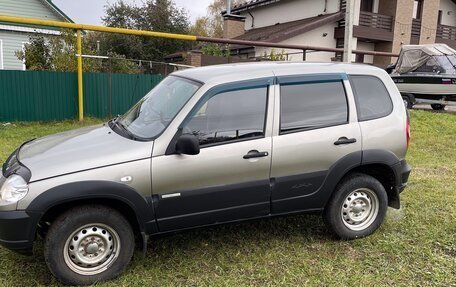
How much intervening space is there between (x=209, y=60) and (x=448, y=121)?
8.84m

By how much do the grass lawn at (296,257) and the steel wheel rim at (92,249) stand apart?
0.21 m

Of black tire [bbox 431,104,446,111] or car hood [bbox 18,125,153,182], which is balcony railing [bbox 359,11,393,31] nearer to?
black tire [bbox 431,104,446,111]

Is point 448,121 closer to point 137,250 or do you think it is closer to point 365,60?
point 137,250

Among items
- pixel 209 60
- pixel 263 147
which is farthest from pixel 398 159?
pixel 209 60

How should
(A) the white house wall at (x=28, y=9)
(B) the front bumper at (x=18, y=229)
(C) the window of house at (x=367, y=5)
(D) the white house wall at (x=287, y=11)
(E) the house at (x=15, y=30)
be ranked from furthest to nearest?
(C) the window of house at (x=367, y=5) < (D) the white house wall at (x=287, y=11) < (A) the white house wall at (x=28, y=9) < (E) the house at (x=15, y=30) < (B) the front bumper at (x=18, y=229)

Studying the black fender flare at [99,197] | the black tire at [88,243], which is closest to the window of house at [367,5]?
the black fender flare at [99,197]

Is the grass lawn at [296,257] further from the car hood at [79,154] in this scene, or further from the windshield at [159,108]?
the windshield at [159,108]

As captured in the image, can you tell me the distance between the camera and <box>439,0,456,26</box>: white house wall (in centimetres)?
3153

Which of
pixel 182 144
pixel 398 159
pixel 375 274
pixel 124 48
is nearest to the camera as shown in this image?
pixel 182 144

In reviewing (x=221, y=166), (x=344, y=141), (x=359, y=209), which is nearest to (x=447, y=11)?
(x=359, y=209)

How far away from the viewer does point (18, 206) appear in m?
3.11

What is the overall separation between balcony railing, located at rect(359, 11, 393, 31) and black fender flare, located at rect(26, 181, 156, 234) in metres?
25.3

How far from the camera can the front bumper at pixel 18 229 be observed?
3115 mm

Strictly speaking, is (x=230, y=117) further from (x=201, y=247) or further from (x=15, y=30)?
(x=15, y=30)
